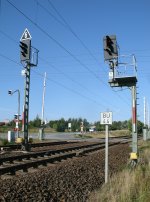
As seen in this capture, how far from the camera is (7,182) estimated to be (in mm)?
11047

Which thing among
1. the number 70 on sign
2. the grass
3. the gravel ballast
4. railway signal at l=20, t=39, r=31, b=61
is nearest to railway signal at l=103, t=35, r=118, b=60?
the number 70 on sign

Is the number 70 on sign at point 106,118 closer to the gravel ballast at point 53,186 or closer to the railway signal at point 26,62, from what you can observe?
the gravel ballast at point 53,186

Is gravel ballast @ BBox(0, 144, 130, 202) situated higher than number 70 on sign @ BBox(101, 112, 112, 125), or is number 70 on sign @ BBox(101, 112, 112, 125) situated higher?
number 70 on sign @ BBox(101, 112, 112, 125)

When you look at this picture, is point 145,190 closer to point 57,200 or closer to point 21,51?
point 57,200

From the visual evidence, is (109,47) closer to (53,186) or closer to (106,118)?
(106,118)

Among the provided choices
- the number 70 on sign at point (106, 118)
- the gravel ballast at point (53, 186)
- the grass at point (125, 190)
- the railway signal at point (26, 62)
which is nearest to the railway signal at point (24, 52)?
the railway signal at point (26, 62)

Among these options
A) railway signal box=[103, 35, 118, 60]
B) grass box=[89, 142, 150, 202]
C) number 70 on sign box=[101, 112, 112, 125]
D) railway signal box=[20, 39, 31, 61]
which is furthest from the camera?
railway signal box=[20, 39, 31, 61]

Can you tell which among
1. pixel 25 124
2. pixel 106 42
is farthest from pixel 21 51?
pixel 106 42

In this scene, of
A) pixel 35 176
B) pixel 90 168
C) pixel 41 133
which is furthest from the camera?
pixel 41 133

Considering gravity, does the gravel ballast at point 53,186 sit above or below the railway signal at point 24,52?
below

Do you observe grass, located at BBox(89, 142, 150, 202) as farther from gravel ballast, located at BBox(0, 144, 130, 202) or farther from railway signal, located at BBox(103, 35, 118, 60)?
railway signal, located at BBox(103, 35, 118, 60)

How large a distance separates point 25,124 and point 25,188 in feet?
51.5

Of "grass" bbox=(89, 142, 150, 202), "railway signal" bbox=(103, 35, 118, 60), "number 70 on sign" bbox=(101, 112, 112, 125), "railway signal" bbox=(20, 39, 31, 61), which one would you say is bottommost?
"grass" bbox=(89, 142, 150, 202)

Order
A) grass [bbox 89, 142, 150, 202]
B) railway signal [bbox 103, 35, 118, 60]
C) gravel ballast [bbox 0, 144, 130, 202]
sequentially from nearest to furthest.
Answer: gravel ballast [bbox 0, 144, 130, 202], grass [bbox 89, 142, 150, 202], railway signal [bbox 103, 35, 118, 60]
